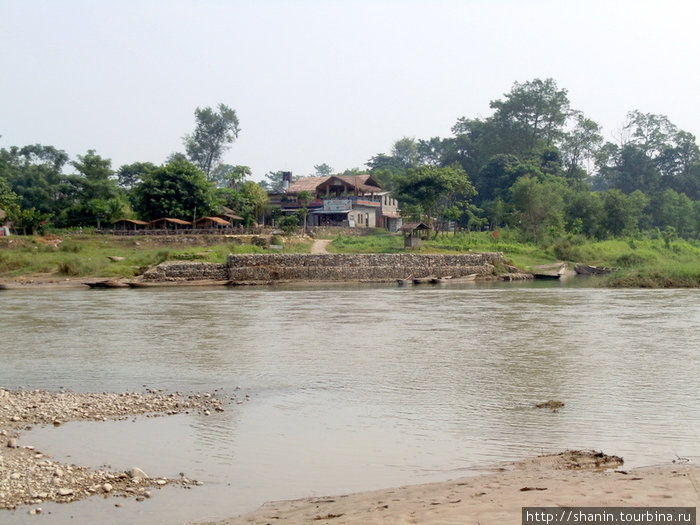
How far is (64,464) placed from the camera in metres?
8.64

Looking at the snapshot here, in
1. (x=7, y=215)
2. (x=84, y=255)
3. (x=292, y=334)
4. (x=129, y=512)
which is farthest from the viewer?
(x=7, y=215)

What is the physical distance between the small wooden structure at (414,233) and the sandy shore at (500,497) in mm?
41188

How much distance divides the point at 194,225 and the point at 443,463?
45.0 metres

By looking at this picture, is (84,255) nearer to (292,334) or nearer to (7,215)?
(7,215)

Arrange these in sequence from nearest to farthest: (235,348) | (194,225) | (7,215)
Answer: (235,348) < (7,215) < (194,225)

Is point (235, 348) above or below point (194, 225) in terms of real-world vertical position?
below

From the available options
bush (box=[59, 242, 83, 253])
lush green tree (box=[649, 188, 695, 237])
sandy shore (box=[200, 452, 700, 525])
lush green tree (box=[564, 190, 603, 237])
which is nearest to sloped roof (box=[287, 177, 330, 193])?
lush green tree (box=[564, 190, 603, 237])

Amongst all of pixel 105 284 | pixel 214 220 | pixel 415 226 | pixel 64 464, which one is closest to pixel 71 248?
pixel 105 284

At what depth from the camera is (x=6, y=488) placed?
24.8 feet

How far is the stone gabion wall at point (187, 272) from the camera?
133 ft

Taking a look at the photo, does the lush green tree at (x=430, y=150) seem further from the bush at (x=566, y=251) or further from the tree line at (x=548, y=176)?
the bush at (x=566, y=251)

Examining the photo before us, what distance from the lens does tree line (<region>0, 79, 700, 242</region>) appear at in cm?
5300

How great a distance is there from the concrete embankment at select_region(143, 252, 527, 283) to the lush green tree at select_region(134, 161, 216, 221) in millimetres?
10776

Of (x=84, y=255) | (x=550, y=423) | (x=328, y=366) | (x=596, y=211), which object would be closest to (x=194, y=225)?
(x=84, y=255)
